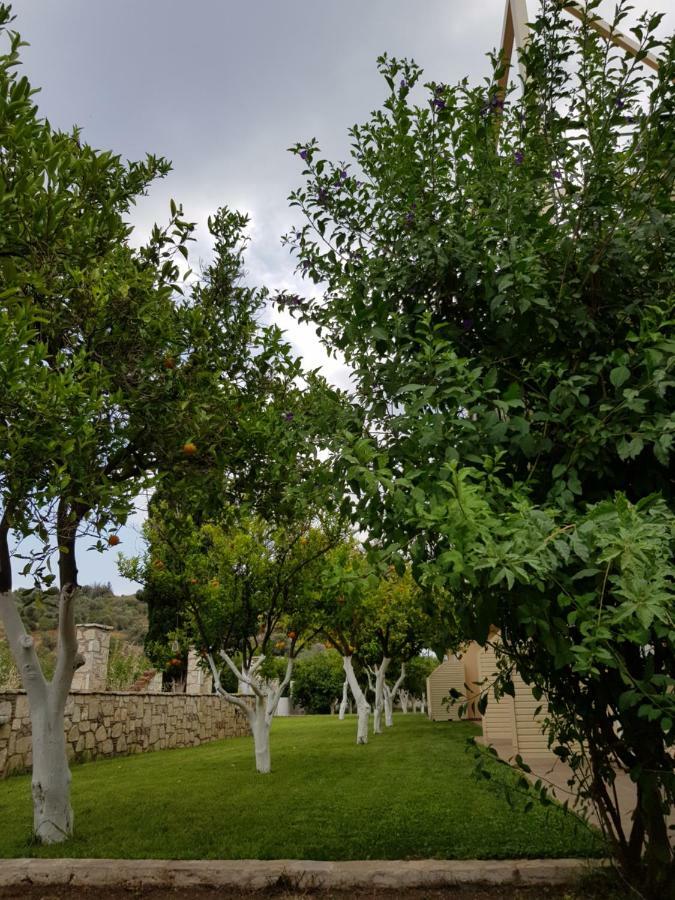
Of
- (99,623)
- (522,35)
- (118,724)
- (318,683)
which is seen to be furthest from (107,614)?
(522,35)

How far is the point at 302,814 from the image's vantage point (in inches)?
289

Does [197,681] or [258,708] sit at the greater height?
[258,708]

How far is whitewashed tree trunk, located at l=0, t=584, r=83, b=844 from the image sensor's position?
20.5 ft

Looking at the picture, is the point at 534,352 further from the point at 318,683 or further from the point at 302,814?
the point at 318,683

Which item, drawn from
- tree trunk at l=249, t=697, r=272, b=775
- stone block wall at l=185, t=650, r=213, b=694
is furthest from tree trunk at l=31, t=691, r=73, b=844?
stone block wall at l=185, t=650, r=213, b=694

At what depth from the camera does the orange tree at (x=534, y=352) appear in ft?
8.95

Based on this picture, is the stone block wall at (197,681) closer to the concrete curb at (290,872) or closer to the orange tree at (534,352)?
the concrete curb at (290,872)

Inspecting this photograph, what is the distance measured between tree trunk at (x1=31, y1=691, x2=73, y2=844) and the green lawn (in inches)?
7.5

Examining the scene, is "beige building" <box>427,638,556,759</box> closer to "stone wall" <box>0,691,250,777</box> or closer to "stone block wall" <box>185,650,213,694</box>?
"stone wall" <box>0,691,250,777</box>

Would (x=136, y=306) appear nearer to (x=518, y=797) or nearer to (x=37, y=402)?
(x=37, y=402)

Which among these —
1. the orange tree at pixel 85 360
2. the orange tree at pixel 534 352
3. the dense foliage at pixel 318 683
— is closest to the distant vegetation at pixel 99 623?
the orange tree at pixel 85 360

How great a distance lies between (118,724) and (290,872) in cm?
1241

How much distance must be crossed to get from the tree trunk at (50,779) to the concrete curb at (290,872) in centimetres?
111

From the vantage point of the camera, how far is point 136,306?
18.6ft
